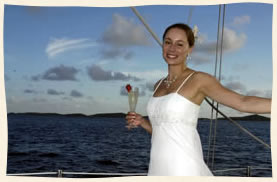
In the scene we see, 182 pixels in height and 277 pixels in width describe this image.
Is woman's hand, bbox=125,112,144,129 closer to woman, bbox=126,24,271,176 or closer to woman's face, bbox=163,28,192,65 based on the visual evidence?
woman, bbox=126,24,271,176

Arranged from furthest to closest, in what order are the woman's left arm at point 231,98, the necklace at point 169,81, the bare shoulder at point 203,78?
the necklace at point 169,81 → the bare shoulder at point 203,78 → the woman's left arm at point 231,98

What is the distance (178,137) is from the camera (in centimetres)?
123

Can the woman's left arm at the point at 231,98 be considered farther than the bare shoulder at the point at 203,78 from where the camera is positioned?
No

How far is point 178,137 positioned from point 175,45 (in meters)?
0.29

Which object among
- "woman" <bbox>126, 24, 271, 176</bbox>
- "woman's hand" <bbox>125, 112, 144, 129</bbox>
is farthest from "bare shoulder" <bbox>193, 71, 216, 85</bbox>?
"woman's hand" <bbox>125, 112, 144, 129</bbox>

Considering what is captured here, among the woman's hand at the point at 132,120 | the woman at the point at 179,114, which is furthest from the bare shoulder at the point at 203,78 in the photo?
the woman's hand at the point at 132,120

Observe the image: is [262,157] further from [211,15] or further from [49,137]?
[49,137]

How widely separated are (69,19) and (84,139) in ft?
28.8

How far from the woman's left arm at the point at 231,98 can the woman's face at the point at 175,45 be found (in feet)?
0.34

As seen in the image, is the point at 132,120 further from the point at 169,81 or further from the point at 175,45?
the point at 175,45

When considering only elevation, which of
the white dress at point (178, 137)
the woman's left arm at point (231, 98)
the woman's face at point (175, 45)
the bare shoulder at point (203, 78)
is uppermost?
the woman's face at point (175, 45)

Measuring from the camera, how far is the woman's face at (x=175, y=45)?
1.23 m

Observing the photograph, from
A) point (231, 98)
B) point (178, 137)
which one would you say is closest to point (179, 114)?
Result: point (178, 137)

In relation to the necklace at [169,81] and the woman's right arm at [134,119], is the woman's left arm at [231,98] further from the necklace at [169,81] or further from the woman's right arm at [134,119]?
the woman's right arm at [134,119]
